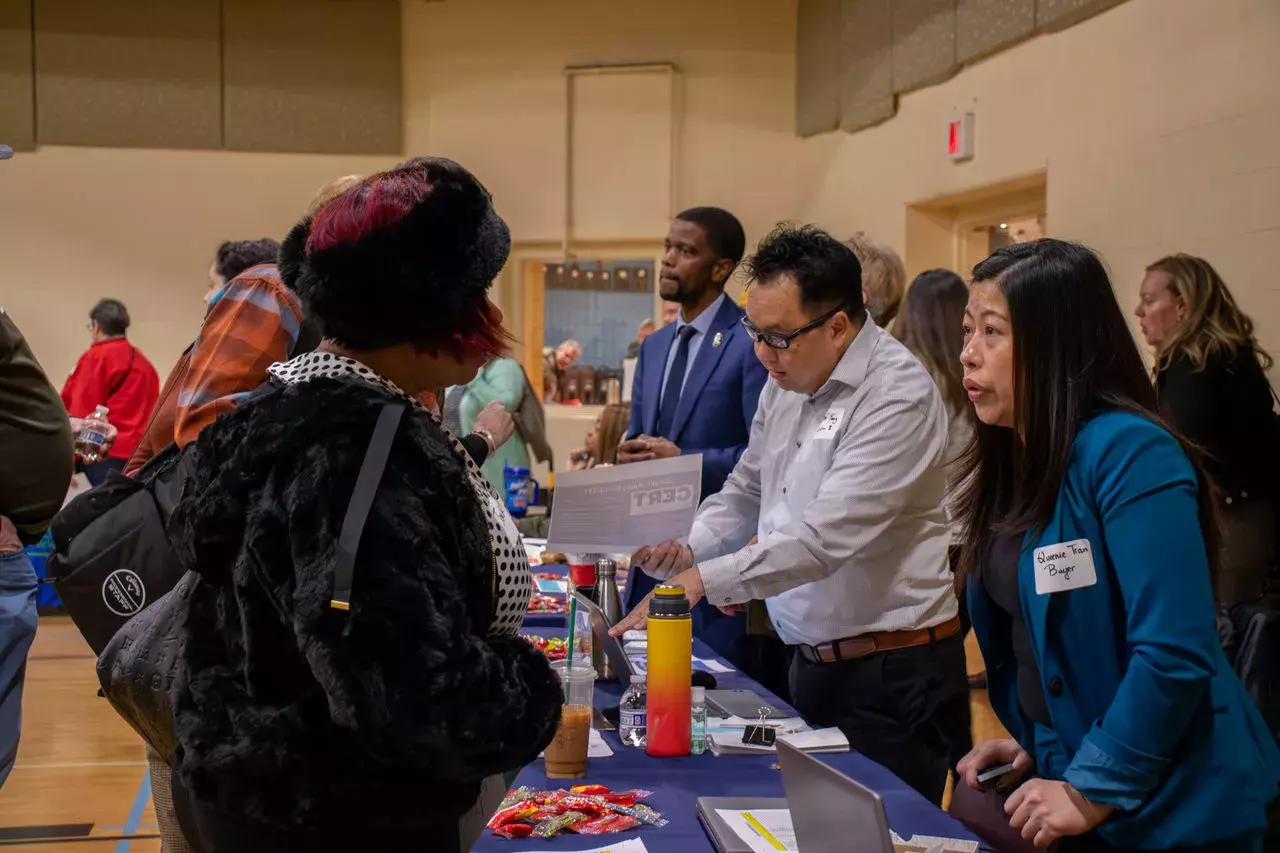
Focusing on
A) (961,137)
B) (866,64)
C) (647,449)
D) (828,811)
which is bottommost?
(828,811)

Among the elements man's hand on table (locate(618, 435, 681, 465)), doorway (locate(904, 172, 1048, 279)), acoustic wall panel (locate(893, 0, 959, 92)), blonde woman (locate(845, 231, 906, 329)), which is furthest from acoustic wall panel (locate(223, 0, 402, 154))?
man's hand on table (locate(618, 435, 681, 465))

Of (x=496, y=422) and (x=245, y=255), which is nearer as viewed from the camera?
(x=245, y=255)

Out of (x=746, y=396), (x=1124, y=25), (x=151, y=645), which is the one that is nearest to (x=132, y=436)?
(x=746, y=396)

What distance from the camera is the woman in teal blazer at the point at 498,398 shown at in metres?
6.27

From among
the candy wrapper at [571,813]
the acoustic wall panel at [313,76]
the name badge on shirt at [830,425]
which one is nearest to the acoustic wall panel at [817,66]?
the acoustic wall panel at [313,76]

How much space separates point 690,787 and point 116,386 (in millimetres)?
6713

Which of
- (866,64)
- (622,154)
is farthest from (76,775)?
(622,154)

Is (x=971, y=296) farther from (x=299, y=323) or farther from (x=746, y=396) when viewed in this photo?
(x=746, y=396)

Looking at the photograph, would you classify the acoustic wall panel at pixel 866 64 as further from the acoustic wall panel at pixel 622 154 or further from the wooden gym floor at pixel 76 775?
the wooden gym floor at pixel 76 775

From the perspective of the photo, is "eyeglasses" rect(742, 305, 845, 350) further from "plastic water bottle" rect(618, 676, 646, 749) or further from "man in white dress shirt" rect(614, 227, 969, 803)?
"plastic water bottle" rect(618, 676, 646, 749)

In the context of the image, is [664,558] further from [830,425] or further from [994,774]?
[994,774]

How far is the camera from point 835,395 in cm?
246

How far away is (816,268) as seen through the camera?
2.41 meters

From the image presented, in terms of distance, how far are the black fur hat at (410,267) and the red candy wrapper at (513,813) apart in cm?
71
